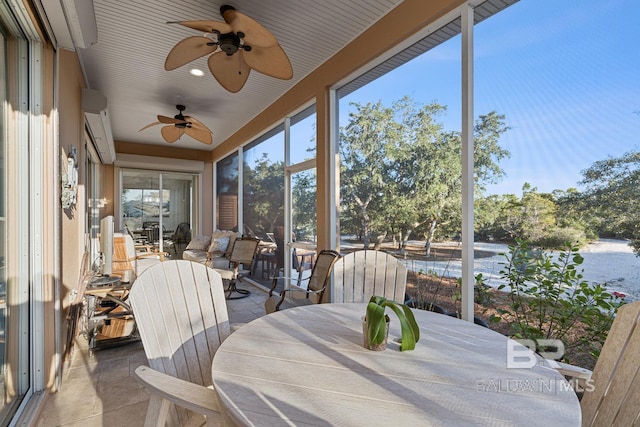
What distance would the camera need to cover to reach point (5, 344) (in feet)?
5.45

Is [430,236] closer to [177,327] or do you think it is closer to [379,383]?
[379,383]

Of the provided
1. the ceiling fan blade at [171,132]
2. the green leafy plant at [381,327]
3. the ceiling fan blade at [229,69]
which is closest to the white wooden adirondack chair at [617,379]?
the green leafy plant at [381,327]

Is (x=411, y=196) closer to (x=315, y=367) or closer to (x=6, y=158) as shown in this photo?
(x=315, y=367)

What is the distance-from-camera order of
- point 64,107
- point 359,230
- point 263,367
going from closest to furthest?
point 263,367
point 64,107
point 359,230

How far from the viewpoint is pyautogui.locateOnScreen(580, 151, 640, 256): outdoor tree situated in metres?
1.51

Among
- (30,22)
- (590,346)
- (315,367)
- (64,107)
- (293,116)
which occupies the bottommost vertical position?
(590,346)

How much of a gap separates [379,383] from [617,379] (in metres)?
0.78

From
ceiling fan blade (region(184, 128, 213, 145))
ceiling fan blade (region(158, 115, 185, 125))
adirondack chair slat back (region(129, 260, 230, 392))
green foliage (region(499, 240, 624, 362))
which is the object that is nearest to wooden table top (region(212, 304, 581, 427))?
adirondack chair slat back (region(129, 260, 230, 392))

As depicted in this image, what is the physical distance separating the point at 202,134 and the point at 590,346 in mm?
→ 4652

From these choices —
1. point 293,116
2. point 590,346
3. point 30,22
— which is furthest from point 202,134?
point 590,346

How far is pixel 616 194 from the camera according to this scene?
158 centimetres

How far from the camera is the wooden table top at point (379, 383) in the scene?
29.3 inches

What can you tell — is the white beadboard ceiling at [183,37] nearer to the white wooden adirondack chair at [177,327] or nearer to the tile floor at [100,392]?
the white wooden adirondack chair at [177,327]

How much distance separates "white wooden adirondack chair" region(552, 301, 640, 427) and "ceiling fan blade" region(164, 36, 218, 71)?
279 cm
